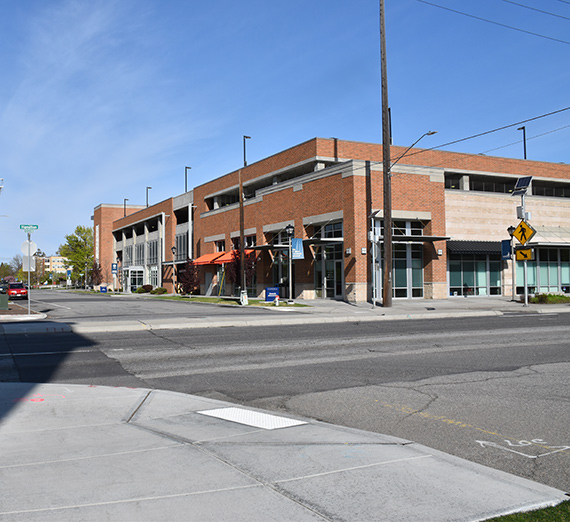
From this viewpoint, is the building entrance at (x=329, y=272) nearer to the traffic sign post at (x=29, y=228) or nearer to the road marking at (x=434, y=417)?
the traffic sign post at (x=29, y=228)

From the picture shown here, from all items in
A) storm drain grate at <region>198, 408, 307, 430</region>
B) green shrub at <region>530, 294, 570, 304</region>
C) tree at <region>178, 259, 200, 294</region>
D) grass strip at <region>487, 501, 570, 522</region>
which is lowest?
green shrub at <region>530, 294, 570, 304</region>

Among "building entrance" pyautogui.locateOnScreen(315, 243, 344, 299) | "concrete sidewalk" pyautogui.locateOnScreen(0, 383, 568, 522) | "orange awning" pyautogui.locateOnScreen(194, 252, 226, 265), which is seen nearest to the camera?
"concrete sidewalk" pyautogui.locateOnScreen(0, 383, 568, 522)

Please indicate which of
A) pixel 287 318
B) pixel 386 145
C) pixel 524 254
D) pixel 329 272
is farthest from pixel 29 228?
pixel 524 254

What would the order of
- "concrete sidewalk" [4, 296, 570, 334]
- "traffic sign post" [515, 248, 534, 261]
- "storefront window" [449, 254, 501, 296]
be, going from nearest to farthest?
1. "concrete sidewalk" [4, 296, 570, 334]
2. "traffic sign post" [515, 248, 534, 261]
3. "storefront window" [449, 254, 501, 296]

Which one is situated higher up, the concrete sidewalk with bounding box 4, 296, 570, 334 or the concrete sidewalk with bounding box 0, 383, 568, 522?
the concrete sidewalk with bounding box 0, 383, 568, 522

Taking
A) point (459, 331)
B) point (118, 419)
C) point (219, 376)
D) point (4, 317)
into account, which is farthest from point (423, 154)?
point (118, 419)

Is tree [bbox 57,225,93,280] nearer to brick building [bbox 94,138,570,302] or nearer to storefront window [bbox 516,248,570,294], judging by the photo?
brick building [bbox 94,138,570,302]

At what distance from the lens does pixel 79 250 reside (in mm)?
98562

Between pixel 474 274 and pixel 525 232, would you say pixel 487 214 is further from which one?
pixel 525 232

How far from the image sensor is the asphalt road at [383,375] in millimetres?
5809

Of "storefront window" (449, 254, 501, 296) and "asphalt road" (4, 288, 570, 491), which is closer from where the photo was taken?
"asphalt road" (4, 288, 570, 491)

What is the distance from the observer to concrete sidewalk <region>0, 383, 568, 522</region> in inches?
140

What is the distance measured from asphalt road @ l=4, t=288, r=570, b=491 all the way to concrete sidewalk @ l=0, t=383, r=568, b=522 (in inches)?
33.8

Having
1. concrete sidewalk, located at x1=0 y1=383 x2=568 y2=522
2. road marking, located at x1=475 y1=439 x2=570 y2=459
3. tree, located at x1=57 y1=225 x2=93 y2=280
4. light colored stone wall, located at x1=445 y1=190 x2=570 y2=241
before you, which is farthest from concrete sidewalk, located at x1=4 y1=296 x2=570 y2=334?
tree, located at x1=57 y1=225 x2=93 y2=280
